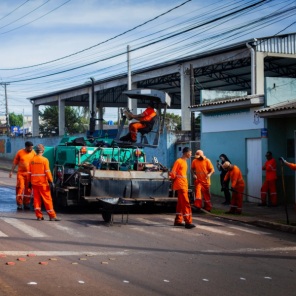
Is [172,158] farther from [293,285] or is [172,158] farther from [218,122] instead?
[293,285]

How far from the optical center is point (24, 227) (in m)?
11.8

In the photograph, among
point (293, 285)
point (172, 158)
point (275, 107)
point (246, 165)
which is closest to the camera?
point (293, 285)

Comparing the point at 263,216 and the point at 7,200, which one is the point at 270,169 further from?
the point at 7,200

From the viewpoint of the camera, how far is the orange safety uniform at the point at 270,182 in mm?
17766

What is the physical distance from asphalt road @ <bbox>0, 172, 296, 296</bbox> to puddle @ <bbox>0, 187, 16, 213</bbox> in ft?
4.78

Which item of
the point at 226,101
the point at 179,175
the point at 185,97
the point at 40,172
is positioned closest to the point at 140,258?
the point at 179,175

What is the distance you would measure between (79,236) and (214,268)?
3462 millimetres

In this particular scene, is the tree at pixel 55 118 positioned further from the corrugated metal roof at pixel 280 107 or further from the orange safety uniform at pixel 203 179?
the orange safety uniform at pixel 203 179

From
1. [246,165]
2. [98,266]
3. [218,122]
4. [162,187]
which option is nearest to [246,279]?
[98,266]

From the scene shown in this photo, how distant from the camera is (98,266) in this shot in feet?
26.9

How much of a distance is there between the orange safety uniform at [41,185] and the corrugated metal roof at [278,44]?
13834 millimetres

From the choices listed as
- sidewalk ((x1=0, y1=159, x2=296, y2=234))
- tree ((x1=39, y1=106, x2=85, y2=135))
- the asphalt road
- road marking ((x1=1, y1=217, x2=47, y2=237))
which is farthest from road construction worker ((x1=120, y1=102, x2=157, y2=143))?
tree ((x1=39, y1=106, x2=85, y2=135))

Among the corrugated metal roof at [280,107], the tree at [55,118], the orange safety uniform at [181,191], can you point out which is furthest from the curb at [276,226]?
the tree at [55,118]

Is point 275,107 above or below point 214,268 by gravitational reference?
above
